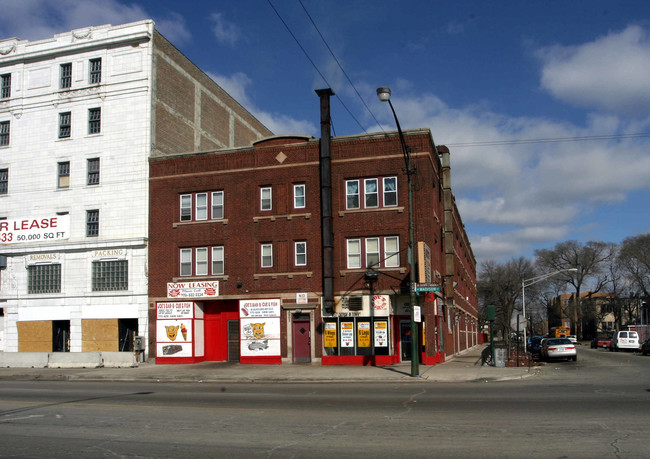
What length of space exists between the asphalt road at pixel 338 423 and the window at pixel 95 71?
22563 mm

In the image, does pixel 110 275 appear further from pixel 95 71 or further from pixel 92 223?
pixel 95 71

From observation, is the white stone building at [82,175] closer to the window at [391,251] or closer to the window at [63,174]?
the window at [63,174]

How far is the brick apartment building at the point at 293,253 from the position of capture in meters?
29.8

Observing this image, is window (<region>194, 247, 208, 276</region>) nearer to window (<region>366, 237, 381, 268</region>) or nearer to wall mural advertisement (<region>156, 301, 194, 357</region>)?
wall mural advertisement (<region>156, 301, 194, 357</region>)

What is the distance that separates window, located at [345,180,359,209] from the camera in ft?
100

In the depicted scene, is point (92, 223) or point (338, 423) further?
point (92, 223)

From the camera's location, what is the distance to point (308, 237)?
31.0 metres

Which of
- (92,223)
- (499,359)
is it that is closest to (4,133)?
(92,223)

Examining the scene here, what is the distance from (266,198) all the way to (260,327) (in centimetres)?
681

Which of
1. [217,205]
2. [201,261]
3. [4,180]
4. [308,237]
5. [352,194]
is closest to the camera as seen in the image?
[352,194]

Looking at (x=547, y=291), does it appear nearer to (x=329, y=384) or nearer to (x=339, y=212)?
(x=339, y=212)

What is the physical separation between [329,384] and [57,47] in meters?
27.3

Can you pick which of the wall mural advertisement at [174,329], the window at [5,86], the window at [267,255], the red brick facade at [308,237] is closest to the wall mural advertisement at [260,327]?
the red brick facade at [308,237]

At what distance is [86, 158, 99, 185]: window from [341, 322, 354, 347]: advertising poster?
16.9 m
